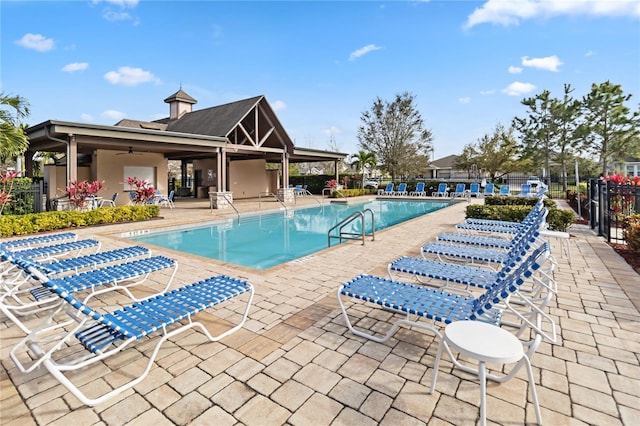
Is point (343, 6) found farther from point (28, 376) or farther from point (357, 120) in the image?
point (357, 120)

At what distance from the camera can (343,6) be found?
12398mm

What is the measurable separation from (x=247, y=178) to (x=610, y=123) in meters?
26.7

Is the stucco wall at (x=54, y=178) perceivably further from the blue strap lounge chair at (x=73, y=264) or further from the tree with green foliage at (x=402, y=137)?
the tree with green foliage at (x=402, y=137)

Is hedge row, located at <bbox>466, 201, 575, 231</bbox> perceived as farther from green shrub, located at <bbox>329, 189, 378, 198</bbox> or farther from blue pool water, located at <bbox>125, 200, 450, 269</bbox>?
green shrub, located at <bbox>329, 189, 378, 198</bbox>

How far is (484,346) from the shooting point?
193 cm

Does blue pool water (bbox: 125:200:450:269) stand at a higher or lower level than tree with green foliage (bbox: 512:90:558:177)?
lower

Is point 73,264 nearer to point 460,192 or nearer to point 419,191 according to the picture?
point 460,192

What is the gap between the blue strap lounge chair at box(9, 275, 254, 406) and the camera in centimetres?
220

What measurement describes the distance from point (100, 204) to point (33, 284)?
35.1 ft

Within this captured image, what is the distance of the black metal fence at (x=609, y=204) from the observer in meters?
7.14

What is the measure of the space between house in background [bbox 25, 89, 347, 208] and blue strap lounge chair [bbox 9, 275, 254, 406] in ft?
→ 32.7

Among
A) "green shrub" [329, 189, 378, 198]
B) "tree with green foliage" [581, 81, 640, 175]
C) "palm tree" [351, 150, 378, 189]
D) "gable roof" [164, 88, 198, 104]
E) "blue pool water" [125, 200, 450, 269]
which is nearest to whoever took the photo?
"blue pool water" [125, 200, 450, 269]

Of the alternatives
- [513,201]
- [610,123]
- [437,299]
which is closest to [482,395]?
[437,299]

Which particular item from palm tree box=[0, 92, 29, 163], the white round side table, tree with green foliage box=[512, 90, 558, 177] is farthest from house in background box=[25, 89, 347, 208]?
tree with green foliage box=[512, 90, 558, 177]
